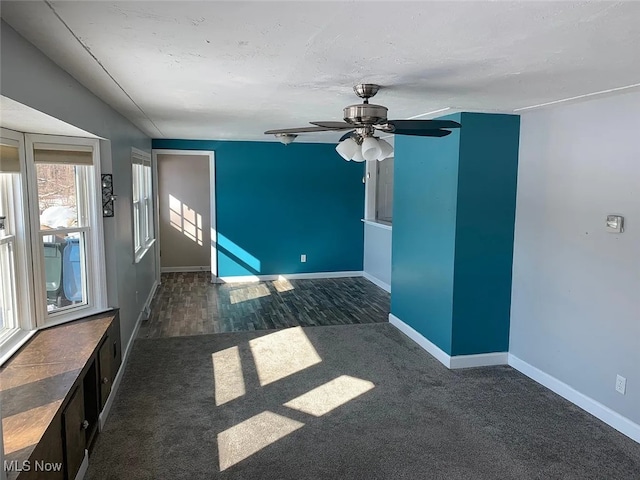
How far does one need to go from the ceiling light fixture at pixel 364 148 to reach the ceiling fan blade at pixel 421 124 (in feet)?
0.59

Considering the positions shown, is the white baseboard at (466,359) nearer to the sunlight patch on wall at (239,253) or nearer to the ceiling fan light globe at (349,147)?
the ceiling fan light globe at (349,147)

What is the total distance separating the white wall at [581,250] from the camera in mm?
2887

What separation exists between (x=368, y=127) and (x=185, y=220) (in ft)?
19.8

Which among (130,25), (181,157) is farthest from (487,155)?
(181,157)

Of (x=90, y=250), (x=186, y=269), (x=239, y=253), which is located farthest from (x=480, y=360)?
(x=186, y=269)

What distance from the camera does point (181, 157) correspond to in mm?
7863

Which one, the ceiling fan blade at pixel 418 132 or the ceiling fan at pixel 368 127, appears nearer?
the ceiling fan at pixel 368 127

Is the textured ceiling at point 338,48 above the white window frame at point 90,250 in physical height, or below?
above

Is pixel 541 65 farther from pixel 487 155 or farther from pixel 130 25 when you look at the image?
pixel 130 25

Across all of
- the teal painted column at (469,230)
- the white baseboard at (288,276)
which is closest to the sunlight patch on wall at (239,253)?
the white baseboard at (288,276)

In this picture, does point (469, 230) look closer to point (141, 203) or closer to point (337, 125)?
point (337, 125)

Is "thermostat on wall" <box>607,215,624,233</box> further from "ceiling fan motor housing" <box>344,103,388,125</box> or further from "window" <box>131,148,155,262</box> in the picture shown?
"window" <box>131,148,155,262</box>

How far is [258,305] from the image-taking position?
592 centimetres

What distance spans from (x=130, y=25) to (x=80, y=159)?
6.06ft
